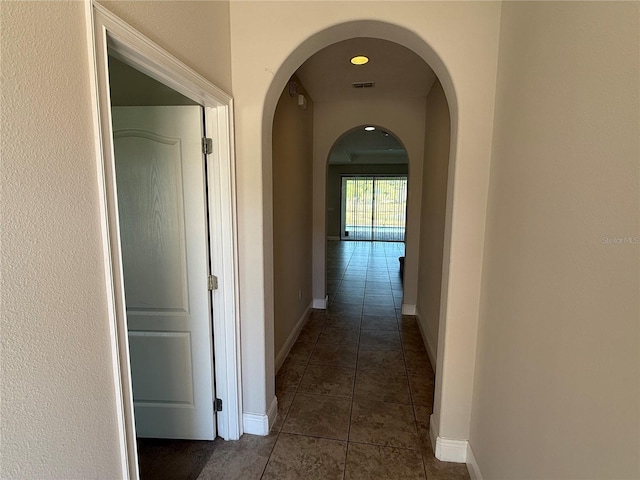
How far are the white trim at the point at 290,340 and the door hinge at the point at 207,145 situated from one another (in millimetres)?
1950

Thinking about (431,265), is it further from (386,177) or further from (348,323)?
(386,177)

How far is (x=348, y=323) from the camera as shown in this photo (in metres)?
4.16

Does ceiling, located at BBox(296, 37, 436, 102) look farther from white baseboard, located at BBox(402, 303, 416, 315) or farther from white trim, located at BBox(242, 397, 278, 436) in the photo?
white trim, located at BBox(242, 397, 278, 436)

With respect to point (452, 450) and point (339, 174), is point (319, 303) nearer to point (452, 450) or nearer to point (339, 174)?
point (452, 450)

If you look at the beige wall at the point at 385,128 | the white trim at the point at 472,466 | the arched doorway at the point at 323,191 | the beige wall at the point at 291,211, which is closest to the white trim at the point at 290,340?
the beige wall at the point at 291,211

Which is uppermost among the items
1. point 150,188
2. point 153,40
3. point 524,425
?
point 153,40

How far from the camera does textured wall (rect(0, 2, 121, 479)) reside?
2.47ft

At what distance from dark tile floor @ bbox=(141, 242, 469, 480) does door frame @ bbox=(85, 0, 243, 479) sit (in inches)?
9.8

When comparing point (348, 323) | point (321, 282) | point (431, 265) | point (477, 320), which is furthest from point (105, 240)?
point (321, 282)

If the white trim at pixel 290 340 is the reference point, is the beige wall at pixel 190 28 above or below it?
above

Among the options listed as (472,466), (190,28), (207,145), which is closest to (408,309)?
(472,466)

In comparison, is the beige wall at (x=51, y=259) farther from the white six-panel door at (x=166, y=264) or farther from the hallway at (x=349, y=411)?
the hallway at (x=349, y=411)

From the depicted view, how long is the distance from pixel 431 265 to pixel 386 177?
836cm

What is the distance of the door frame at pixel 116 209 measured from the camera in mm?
979
